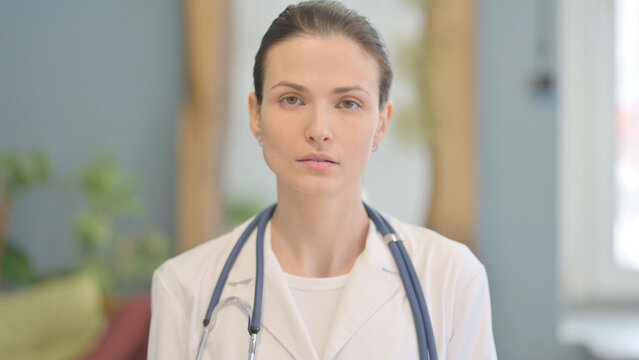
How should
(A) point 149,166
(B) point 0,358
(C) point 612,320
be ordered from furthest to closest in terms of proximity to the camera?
(C) point 612,320 → (A) point 149,166 → (B) point 0,358

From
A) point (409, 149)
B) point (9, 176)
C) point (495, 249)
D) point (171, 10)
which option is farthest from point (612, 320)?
point (9, 176)

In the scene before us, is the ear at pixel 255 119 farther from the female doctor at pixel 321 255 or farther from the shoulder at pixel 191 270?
the shoulder at pixel 191 270

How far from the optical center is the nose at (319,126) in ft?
2.37

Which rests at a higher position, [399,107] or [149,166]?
[399,107]

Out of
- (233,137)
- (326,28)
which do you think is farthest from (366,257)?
(233,137)

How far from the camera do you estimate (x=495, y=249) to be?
7.54 ft

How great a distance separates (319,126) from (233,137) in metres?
1.54

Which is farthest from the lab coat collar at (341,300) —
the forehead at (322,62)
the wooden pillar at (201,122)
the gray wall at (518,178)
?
the gray wall at (518,178)

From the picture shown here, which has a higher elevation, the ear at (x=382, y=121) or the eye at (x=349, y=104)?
the eye at (x=349, y=104)

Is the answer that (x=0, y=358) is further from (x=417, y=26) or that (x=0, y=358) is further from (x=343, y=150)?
(x=417, y=26)

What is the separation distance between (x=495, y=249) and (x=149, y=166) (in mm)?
1336

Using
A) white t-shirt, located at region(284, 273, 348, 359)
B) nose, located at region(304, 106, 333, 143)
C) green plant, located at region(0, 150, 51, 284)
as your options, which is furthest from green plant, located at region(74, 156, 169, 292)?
nose, located at region(304, 106, 333, 143)

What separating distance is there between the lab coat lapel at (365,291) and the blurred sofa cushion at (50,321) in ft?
4.04

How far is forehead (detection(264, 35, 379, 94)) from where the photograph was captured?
73cm
